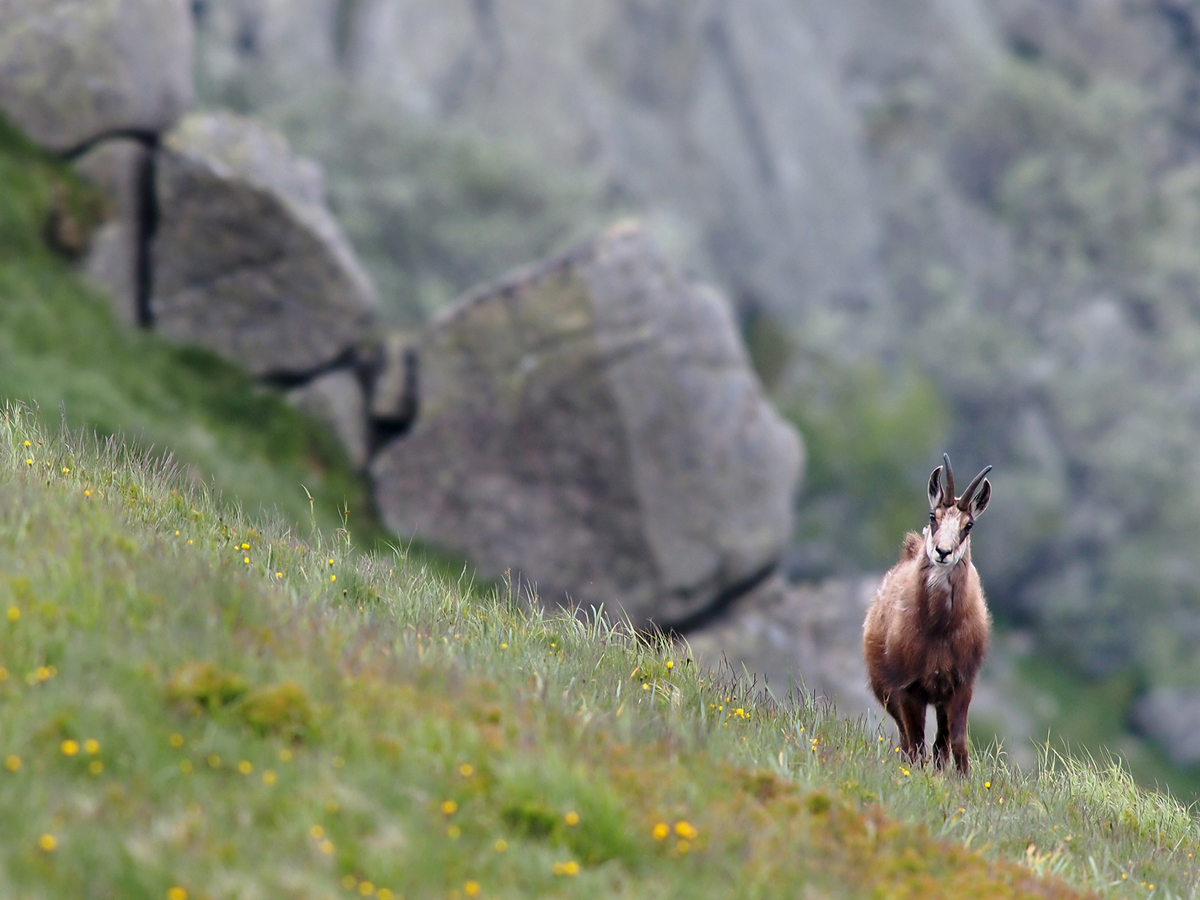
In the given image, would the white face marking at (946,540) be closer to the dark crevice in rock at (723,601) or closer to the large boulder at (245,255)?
the dark crevice in rock at (723,601)

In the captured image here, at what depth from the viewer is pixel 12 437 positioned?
28.9ft

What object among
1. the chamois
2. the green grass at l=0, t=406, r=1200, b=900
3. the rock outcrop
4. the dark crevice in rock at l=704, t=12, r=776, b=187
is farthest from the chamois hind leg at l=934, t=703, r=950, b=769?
the dark crevice in rock at l=704, t=12, r=776, b=187

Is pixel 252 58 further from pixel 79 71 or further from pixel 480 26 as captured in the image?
pixel 79 71

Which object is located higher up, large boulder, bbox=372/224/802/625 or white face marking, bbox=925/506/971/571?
white face marking, bbox=925/506/971/571

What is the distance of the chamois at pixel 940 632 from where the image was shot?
966 cm

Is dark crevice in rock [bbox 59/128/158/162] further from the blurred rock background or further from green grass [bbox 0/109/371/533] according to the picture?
the blurred rock background

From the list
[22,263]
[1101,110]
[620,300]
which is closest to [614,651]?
[620,300]

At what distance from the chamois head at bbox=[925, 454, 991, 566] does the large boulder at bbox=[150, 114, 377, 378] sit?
19124 millimetres

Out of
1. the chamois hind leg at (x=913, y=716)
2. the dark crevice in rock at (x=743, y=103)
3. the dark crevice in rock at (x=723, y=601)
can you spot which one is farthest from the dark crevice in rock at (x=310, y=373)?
the dark crevice in rock at (x=743, y=103)

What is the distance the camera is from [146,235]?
2548cm

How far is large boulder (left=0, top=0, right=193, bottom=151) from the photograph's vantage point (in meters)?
23.8

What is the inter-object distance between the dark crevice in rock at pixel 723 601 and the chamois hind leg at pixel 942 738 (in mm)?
15660

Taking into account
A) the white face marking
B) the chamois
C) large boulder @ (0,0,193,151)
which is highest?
the white face marking

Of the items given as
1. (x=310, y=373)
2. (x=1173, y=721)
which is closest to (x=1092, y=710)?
(x=1173, y=721)
